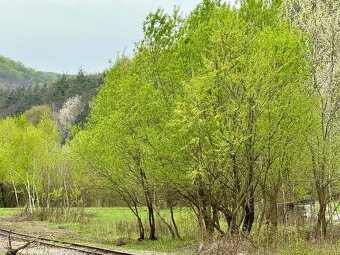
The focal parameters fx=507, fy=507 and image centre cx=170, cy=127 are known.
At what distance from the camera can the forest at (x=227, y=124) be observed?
20000 millimetres

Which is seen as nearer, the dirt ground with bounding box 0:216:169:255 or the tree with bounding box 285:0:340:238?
the dirt ground with bounding box 0:216:169:255

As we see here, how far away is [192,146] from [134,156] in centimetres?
770

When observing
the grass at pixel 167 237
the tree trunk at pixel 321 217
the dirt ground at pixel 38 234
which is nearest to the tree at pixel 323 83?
the tree trunk at pixel 321 217

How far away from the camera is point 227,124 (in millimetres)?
19516

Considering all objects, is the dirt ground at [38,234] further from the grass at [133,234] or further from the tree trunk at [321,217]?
the tree trunk at [321,217]

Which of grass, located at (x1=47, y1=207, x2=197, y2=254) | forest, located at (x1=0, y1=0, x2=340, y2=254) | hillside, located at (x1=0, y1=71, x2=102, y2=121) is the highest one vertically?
hillside, located at (x1=0, y1=71, x2=102, y2=121)

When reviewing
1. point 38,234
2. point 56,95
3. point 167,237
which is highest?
point 56,95

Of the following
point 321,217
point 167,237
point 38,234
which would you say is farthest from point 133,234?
point 321,217

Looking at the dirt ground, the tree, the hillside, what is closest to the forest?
the tree

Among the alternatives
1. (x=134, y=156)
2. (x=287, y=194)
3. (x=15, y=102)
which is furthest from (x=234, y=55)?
(x=15, y=102)

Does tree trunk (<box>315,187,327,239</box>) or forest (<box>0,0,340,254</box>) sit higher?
forest (<box>0,0,340,254</box>)

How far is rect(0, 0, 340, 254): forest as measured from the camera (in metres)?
20.0

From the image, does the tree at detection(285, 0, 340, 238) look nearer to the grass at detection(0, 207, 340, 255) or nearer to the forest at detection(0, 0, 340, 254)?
the forest at detection(0, 0, 340, 254)

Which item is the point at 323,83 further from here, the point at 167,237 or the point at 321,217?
the point at 167,237
